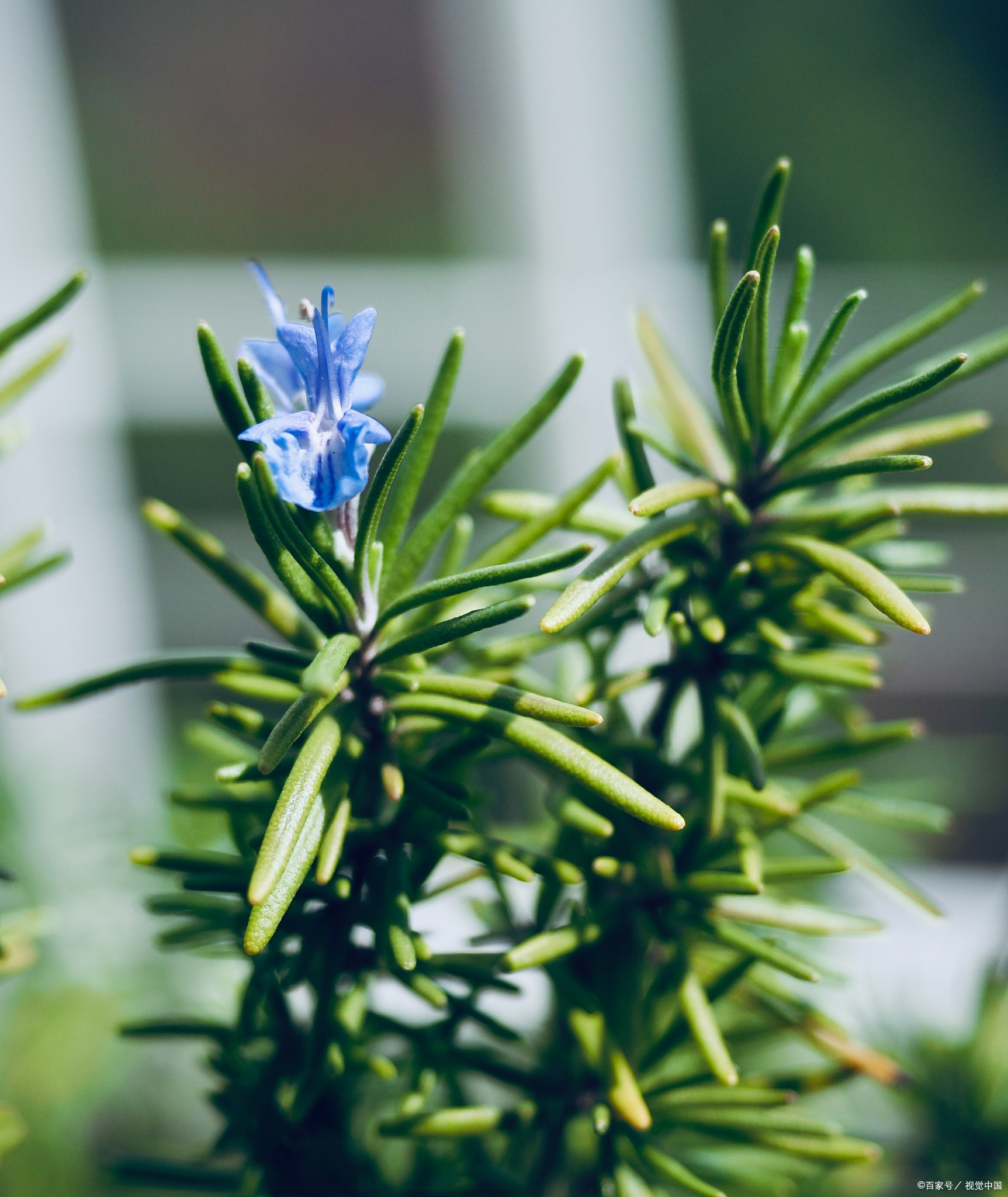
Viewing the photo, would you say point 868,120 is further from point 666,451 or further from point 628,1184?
point 628,1184

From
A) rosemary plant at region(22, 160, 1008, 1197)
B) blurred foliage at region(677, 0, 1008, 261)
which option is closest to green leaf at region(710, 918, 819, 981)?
rosemary plant at region(22, 160, 1008, 1197)

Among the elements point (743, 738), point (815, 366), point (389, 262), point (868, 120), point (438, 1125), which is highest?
point (868, 120)

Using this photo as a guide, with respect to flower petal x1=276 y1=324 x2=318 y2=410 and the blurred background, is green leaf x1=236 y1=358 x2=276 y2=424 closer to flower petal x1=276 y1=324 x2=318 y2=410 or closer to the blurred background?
flower petal x1=276 y1=324 x2=318 y2=410

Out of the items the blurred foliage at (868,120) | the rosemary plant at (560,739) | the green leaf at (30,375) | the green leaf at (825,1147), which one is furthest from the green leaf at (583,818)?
the blurred foliage at (868,120)

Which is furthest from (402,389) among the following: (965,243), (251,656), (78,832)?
(965,243)

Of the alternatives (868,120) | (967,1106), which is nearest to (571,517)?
(967,1106)
